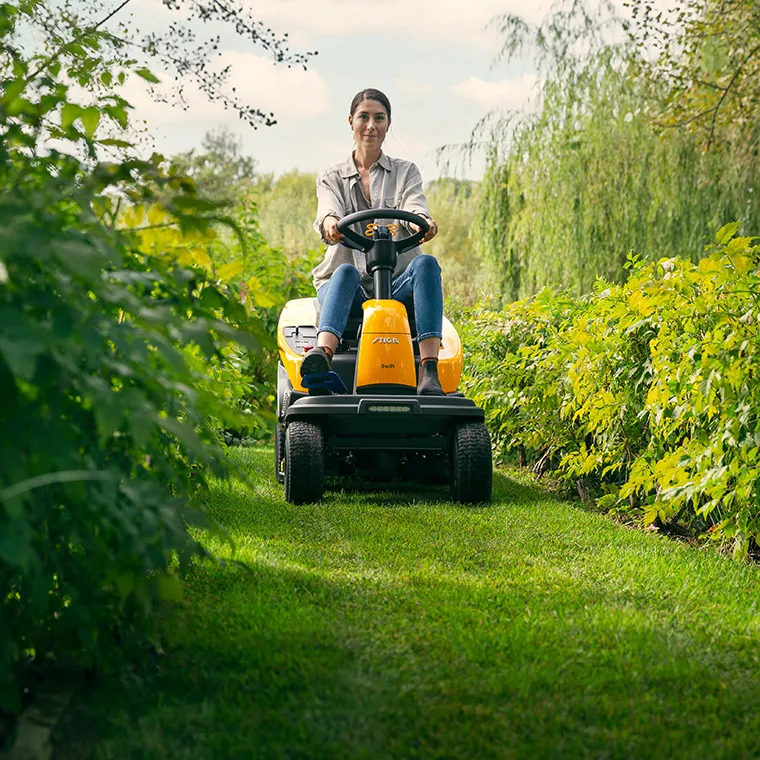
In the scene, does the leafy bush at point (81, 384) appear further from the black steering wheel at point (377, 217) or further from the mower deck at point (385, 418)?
the black steering wheel at point (377, 217)

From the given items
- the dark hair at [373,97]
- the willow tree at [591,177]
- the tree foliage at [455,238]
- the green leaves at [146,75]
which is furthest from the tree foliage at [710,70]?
the green leaves at [146,75]

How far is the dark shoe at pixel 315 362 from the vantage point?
4.80 metres

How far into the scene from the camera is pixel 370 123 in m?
5.64

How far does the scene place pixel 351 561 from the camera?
3547 millimetres

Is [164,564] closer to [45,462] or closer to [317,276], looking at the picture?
[45,462]

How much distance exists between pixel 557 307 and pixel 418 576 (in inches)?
119

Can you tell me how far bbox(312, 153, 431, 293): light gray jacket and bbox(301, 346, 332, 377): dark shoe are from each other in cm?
70

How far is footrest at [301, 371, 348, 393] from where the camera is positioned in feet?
16.2

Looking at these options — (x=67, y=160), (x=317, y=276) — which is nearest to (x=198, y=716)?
(x=67, y=160)

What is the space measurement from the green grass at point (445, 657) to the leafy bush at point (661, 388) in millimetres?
334

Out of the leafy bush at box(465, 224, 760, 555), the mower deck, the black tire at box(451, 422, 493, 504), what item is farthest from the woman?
the leafy bush at box(465, 224, 760, 555)

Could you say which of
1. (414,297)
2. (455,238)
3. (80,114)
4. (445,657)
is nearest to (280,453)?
(414,297)

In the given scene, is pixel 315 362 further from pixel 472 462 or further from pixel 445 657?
pixel 445 657

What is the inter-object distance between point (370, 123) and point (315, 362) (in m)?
1.60
